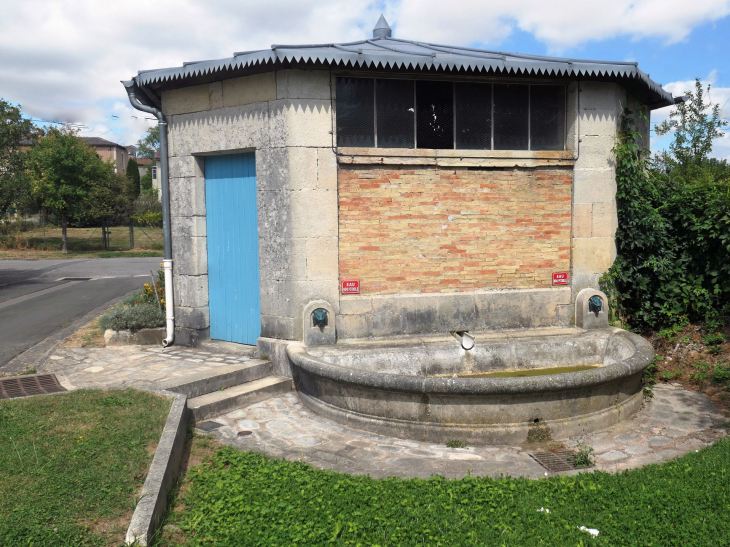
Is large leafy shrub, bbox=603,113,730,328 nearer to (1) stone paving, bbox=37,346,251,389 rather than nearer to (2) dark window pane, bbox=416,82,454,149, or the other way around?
(2) dark window pane, bbox=416,82,454,149

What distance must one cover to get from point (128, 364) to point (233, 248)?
214 centimetres

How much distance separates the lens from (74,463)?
14.6 feet

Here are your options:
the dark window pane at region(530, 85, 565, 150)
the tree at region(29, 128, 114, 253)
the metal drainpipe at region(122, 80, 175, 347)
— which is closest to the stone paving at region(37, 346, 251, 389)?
the metal drainpipe at region(122, 80, 175, 347)

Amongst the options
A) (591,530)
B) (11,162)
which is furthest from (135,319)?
(11,162)

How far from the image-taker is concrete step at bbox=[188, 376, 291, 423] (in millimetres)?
6289

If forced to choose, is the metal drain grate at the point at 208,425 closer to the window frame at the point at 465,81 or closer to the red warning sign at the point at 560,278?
the window frame at the point at 465,81

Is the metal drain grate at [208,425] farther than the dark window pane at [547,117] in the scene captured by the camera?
No

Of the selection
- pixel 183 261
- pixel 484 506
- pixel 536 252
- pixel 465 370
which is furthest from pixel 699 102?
pixel 484 506

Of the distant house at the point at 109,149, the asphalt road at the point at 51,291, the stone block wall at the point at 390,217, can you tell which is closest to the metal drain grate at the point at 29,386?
the asphalt road at the point at 51,291

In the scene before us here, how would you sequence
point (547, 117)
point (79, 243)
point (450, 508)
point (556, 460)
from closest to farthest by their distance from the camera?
1. point (450, 508)
2. point (556, 460)
3. point (547, 117)
4. point (79, 243)

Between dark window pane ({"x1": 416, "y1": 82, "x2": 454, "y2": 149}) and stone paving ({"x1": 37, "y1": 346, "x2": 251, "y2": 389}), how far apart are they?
3.94 metres

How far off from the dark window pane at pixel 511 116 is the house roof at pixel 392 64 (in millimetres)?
312

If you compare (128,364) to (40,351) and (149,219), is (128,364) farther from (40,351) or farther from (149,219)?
(149,219)

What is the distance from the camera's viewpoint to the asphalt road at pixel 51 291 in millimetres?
10102
